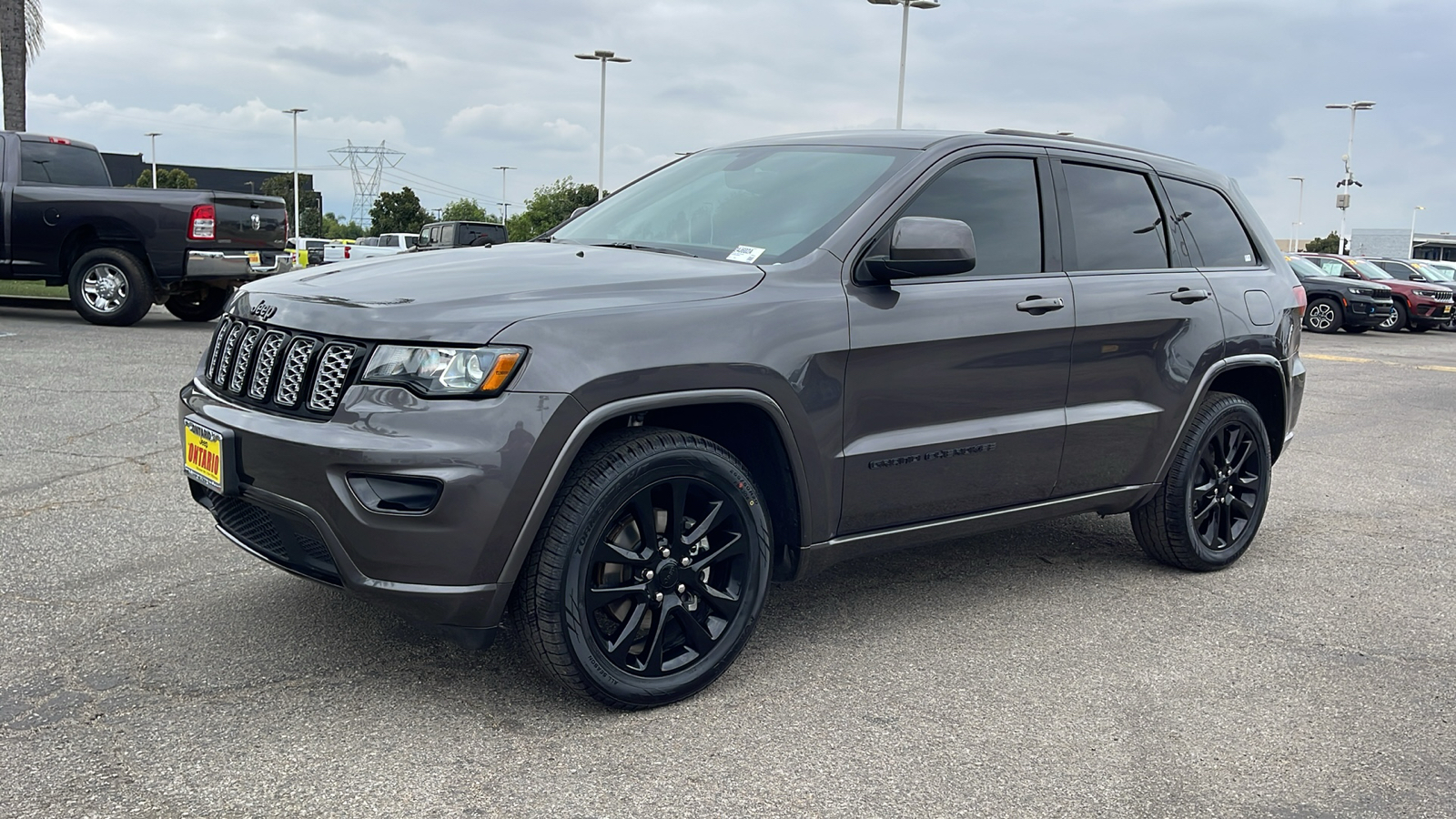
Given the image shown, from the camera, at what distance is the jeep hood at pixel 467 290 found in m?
3.15

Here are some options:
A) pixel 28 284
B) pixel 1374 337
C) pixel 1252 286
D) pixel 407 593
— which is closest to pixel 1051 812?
pixel 407 593

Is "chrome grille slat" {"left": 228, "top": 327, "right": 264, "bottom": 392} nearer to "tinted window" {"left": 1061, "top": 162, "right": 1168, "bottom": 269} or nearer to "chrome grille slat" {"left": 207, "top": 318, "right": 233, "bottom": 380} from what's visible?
"chrome grille slat" {"left": 207, "top": 318, "right": 233, "bottom": 380}

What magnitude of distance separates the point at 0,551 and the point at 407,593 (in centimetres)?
246

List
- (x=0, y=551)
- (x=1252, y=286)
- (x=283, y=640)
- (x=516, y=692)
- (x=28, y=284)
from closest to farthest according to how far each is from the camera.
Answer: (x=516, y=692)
(x=283, y=640)
(x=0, y=551)
(x=1252, y=286)
(x=28, y=284)

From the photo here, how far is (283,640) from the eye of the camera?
3.84 metres

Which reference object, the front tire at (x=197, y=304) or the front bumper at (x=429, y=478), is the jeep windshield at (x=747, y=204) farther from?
the front tire at (x=197, y=304)

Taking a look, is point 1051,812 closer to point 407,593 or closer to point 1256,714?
point 1256,714

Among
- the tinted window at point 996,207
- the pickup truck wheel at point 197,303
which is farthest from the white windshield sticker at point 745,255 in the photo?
the pickup truck wheel at point 197,303

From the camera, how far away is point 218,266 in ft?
40.7

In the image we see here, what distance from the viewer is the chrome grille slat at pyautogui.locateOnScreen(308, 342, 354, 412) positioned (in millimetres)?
3176

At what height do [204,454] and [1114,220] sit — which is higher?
[1114,220]

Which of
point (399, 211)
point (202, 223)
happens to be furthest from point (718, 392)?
point (399, 211)

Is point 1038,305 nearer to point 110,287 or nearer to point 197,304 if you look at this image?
point 110,287

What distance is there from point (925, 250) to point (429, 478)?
1.61 metres
